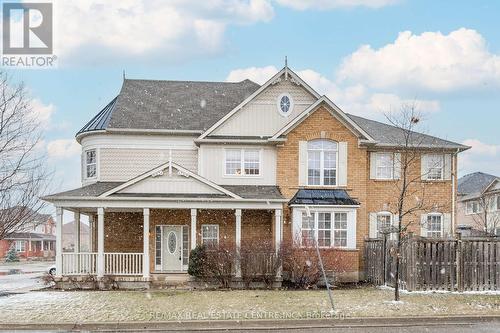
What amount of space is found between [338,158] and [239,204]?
4642mm

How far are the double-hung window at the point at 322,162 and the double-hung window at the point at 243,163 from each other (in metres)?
2.18

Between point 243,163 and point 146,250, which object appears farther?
point 243,163

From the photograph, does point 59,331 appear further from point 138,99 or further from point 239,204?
point 138,99

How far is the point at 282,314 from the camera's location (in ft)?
51.1

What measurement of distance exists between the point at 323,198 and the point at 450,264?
6.17 metres

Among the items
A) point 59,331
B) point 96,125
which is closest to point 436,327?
point 59,331

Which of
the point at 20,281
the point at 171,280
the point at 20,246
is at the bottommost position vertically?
the point at 20,246

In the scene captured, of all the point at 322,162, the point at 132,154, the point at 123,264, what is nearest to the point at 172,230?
the point at 123,264

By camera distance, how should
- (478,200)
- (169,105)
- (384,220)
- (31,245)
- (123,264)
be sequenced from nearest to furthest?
(123,264), (384,220), (169,105), (478,200), (31,245)

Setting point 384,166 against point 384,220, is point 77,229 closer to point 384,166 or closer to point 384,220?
point 384,220

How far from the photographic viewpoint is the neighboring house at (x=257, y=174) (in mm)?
24750

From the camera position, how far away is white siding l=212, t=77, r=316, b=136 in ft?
87.7

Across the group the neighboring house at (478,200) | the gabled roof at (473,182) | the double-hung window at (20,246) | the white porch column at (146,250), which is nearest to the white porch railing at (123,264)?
the white porch column at (146,250)

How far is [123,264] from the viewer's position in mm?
24375
